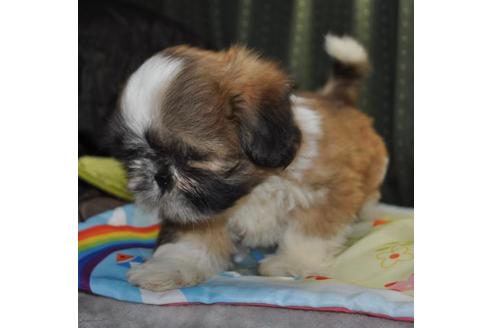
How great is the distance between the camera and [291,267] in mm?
2186

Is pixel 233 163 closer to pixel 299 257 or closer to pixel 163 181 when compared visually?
pixel 163 181

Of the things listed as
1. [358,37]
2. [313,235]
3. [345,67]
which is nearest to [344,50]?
[345,67]

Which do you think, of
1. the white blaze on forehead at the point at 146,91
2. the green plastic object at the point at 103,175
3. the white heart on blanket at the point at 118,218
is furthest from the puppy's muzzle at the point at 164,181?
the green plastic object at the point at 103,175

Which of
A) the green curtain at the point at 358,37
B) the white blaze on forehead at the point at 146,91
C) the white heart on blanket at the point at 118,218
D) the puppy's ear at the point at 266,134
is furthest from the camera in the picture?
the green curtain at the point at 358,37

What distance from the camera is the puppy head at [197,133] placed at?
5.66 feet

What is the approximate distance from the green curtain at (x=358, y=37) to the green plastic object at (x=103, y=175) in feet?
3.69

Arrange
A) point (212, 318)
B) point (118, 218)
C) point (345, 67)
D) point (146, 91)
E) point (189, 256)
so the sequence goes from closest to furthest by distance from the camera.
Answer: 1. point (146, 91)
2. point (212, 318)
3. point (189, 256)
4. point (118, 218)
5. point (345, 67)

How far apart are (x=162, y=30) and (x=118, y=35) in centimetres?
26

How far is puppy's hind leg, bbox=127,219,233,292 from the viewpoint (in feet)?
6.63

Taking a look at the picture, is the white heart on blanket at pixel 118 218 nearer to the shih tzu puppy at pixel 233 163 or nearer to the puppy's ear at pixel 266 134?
the shih tzu puppy at pixel 233 163

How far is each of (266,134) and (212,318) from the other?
0.58m

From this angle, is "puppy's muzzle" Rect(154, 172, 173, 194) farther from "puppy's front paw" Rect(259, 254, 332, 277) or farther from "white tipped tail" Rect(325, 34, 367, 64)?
"white tipped tail" Rect(325, 34, 367, 64)
